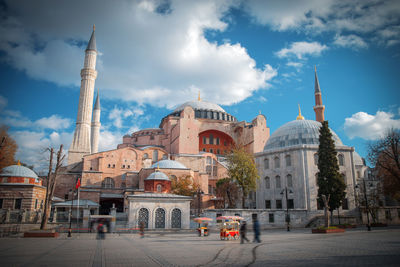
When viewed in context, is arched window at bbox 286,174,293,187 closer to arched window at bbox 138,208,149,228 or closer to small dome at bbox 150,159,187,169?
small dome at bbox 150,159,187,169

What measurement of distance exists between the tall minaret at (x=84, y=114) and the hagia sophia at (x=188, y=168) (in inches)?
5.3

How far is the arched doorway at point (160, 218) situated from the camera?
75.8ft

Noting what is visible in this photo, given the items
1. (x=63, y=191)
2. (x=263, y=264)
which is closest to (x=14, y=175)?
(x=63, y=191)

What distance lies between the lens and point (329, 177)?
971 inches

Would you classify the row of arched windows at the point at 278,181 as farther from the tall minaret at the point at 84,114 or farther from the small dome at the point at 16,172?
the tall minaret at the point at 84,114

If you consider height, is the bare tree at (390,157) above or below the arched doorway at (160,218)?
above

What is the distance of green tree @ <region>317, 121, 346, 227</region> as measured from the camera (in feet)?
79.3

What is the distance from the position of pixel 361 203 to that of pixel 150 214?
1939 cm

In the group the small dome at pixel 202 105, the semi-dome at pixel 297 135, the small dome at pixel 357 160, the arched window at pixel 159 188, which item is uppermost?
the small dome at pixel 202 105

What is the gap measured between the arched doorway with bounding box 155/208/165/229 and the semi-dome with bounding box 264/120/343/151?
619 inches

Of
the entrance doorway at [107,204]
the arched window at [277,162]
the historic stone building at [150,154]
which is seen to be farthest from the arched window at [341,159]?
the entrance doorway at [107,204]

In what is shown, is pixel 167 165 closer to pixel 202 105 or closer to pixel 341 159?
pixel 341 159

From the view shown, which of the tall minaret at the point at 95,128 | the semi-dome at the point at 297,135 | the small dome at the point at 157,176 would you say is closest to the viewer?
the small dome at the point at 157,176

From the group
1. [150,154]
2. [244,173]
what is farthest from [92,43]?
[244,173]
